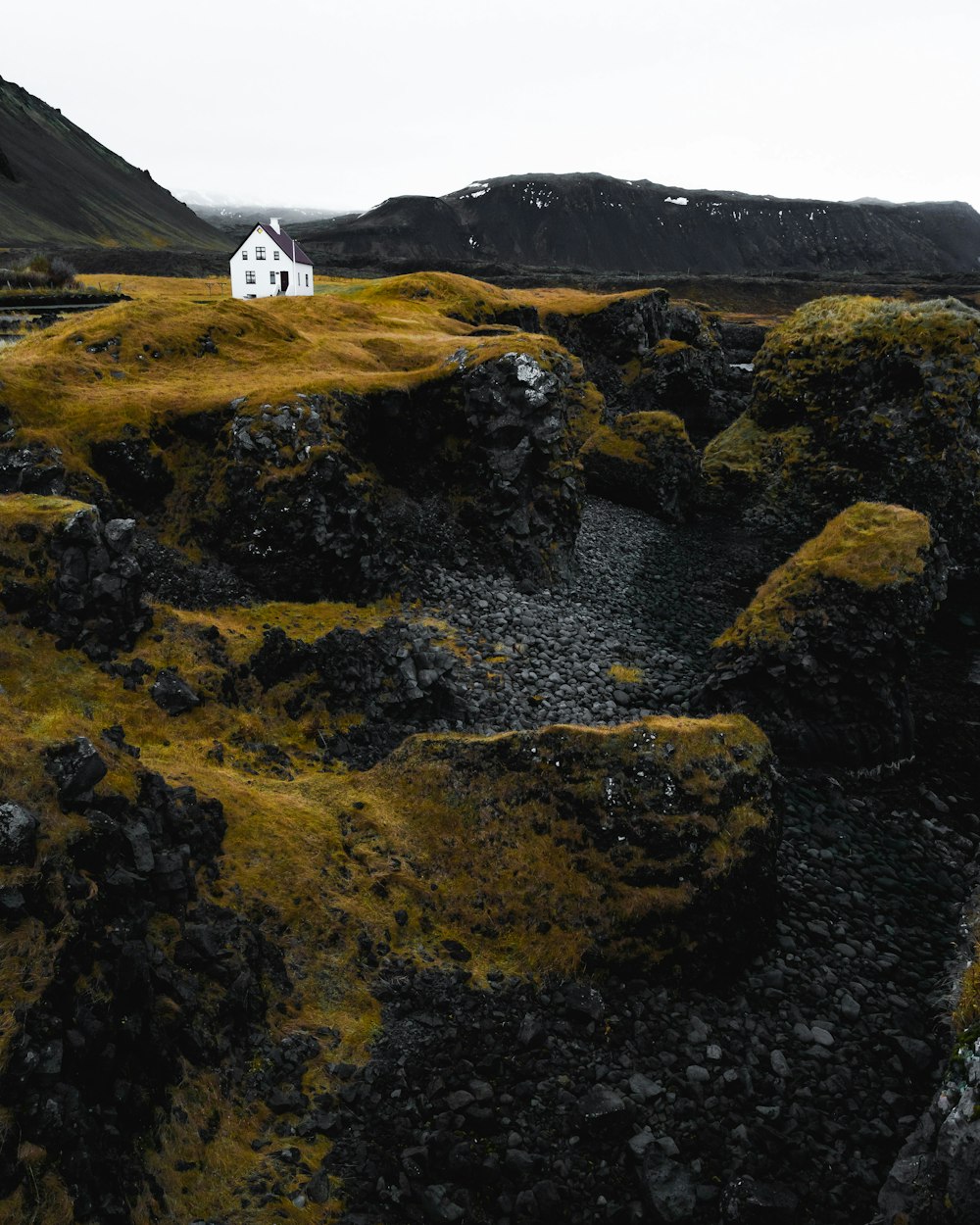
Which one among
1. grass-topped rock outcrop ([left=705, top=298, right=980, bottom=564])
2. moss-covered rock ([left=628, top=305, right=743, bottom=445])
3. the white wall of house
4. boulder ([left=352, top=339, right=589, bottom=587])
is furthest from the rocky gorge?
the white wall of house

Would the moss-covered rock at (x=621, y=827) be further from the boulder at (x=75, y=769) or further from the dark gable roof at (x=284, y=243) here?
the dark gable roof at (x=284, y=243)

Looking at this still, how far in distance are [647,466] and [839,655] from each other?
92.2ft

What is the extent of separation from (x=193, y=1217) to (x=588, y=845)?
10.5 metres

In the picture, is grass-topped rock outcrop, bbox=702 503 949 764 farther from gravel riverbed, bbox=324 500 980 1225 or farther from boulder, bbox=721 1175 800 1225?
boulder, bbox=721 1175 800 1225

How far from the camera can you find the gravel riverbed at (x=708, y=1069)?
1215cm

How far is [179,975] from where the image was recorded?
13.1 meters

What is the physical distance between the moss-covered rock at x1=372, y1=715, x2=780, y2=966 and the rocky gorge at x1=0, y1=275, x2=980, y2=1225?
0.35 feet

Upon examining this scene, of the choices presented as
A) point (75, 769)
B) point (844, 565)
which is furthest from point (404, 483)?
point (75, 769)

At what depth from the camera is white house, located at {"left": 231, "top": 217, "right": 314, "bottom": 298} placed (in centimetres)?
7569

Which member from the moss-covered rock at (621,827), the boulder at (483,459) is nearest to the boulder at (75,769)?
the moss-covered rock at (621,827)

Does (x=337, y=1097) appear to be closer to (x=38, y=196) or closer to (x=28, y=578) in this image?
(x=28, y=578)

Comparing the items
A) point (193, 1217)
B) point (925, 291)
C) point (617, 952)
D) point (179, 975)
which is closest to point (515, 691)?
point (617, 952)

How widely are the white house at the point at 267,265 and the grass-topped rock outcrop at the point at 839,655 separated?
220 feet

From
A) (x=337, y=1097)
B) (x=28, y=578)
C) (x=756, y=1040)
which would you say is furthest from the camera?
(x=28, y=578)
